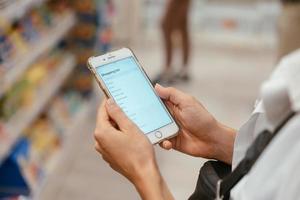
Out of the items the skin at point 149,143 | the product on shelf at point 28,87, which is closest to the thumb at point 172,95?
the skin at point 149,143

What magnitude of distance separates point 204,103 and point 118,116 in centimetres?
271

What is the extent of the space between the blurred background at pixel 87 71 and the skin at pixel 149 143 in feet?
0.89

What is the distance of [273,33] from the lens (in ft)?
17.4

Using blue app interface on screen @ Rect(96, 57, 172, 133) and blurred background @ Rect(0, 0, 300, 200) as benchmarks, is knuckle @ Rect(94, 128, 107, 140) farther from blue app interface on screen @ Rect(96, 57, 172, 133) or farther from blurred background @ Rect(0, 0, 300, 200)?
blurred background @ Rect(0, 0, 300, 200)

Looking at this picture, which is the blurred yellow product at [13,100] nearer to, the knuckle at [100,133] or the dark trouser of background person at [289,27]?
the knuckle at [100,133]

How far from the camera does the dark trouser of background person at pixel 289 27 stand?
311cm

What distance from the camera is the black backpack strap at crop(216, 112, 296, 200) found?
2.39 feet

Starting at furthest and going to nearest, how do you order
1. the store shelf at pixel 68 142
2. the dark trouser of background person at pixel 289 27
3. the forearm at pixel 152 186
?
the dark trouser of background person at pixel 289 27, the store shelf at pixel 68 142, the forearm at pixel 152 186

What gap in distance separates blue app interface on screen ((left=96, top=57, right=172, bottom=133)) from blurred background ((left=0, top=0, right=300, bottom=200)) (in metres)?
0.36

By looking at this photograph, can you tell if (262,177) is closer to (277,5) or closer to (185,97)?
(185,97)

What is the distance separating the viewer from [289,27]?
316 cm

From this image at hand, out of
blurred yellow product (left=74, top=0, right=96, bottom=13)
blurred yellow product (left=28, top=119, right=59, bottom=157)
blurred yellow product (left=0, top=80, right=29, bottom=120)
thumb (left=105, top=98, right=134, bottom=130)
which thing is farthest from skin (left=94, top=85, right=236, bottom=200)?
blurred yellow product (left=74, top=0, right=96, bottom=13)

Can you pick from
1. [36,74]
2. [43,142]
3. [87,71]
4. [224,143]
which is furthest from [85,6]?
[224,143]

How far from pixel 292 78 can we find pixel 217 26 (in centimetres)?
477
